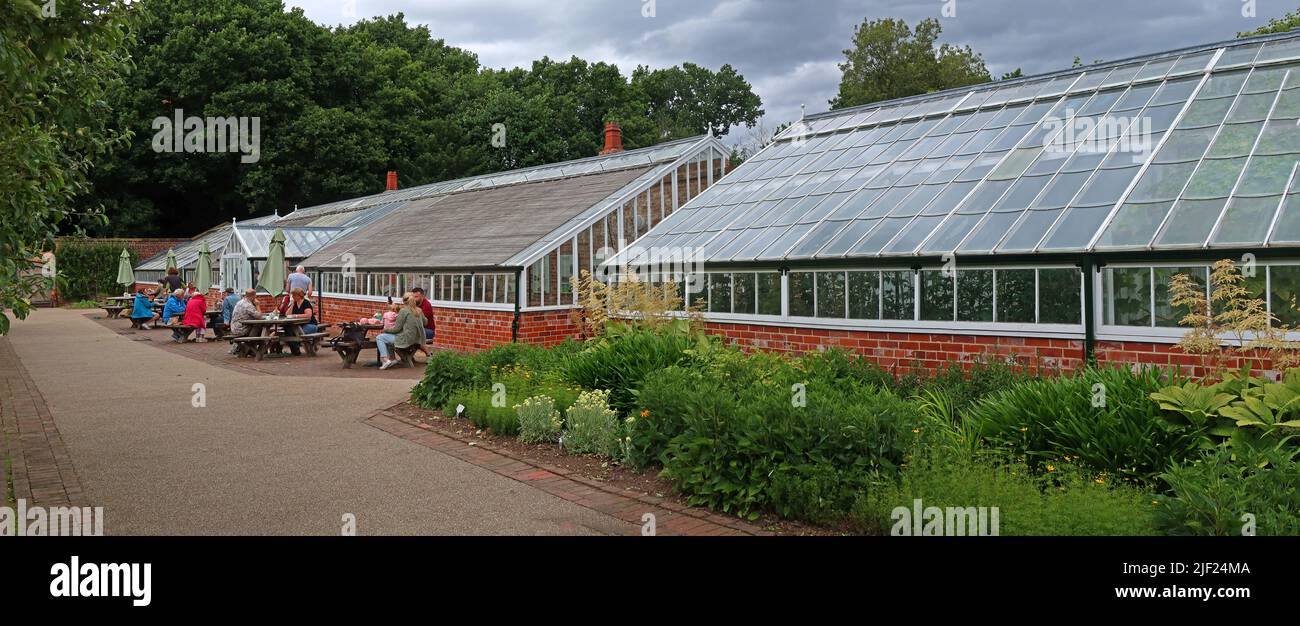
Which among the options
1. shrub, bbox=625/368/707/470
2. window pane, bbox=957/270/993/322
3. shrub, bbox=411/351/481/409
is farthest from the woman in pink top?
window pane, bbox=957/270/993/322

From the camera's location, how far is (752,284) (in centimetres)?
1288

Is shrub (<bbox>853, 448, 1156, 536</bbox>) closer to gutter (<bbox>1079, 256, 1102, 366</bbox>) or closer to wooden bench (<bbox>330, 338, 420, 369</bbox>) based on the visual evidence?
gutter (<bbox>1079, 256, 1102, 366</bbox>)

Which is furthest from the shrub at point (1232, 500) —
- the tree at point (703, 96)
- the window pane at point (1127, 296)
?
the tree at point (703, 96)

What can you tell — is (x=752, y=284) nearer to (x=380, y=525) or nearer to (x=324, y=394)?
(x=324, y=394)

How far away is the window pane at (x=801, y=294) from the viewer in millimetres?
11938

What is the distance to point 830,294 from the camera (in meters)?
11.7

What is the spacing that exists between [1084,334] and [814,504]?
196 inches

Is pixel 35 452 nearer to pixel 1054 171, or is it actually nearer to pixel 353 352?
pixel 353 352

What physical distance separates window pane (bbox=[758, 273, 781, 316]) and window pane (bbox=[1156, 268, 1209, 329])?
16.2 ft

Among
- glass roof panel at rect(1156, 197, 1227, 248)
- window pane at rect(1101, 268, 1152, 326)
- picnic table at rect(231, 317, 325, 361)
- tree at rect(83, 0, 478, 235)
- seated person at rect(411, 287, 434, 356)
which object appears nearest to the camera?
glass roof panel at rect(1156, 197, 1227, 248)

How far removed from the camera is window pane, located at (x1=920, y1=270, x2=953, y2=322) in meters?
10.3

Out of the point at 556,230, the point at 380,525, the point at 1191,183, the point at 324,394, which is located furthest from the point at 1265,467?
the point at 556,230

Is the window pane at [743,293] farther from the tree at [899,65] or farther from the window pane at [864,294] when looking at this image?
the tree at [899,65]

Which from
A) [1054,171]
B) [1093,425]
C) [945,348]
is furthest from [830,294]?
[1093,425]
